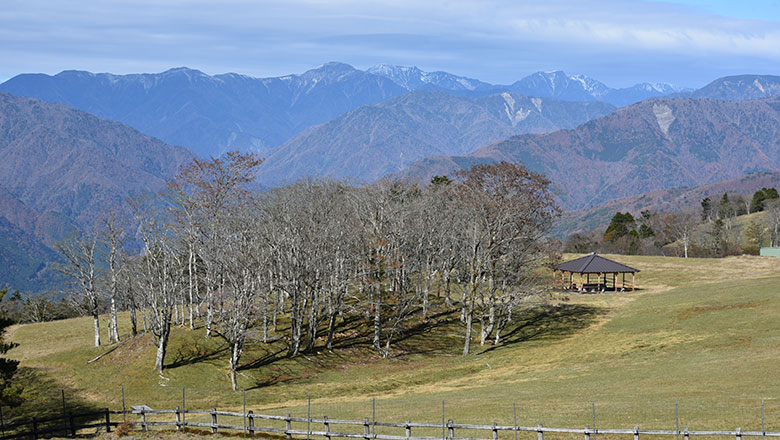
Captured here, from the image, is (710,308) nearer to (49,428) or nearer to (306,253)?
(306,253)

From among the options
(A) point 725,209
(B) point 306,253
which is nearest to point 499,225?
(B) point 306,253

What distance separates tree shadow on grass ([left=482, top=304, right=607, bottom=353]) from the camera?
64.0 metres

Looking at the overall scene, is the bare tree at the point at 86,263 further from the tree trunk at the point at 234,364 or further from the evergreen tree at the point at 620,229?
the evergreen tree at the point at 620,229

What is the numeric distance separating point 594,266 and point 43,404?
207 feet

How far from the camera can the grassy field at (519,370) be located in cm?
3347

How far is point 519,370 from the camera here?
166 feet

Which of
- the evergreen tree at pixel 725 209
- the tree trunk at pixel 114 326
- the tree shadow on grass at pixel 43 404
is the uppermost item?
the evergreen tree at pixel 725 209

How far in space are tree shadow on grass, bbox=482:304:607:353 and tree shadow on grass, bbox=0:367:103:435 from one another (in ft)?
110

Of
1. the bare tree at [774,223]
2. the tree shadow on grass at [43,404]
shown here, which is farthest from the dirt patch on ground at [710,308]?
the bare tree at [774,223]

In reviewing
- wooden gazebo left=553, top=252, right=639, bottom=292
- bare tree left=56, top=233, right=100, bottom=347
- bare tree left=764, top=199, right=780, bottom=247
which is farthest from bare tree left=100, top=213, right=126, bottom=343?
bare tree left=764, top=199, right=780, bottom=247

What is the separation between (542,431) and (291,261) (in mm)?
34135

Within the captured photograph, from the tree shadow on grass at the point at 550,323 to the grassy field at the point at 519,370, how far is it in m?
0.31

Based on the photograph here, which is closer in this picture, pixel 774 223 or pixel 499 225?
pixel 499 225

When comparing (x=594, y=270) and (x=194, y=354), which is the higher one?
(x=594, y=270)
